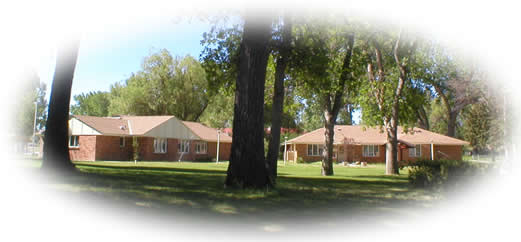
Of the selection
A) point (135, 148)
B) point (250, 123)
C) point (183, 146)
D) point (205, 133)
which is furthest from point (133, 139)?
point (250, 123)

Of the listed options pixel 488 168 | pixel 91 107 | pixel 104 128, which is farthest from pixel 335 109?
pixel 91 107

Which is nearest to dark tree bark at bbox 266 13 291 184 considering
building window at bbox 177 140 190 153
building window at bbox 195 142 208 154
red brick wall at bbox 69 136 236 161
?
red brick wall at bbox 69 136 236 161

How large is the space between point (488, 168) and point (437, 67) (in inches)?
1305

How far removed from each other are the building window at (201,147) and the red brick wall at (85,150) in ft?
45.0

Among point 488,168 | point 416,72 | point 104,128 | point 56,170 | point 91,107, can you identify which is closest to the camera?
point 488,168

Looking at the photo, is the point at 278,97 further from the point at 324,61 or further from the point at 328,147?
the point at 328,147

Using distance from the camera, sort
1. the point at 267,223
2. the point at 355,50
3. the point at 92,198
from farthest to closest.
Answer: the point at 355,50
the point at 92,198
the point at 267,223

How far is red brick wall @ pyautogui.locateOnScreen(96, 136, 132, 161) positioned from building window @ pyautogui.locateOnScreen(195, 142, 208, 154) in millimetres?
9646

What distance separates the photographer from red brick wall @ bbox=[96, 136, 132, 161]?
3838cm

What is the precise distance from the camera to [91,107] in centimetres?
8619

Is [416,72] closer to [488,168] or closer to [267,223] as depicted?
[488,168]

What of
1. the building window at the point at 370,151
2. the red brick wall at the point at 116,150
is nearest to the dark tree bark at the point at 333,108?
the red brick wall at the point at 116,150

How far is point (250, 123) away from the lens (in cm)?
1108

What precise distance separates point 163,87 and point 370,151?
98.1 ft
